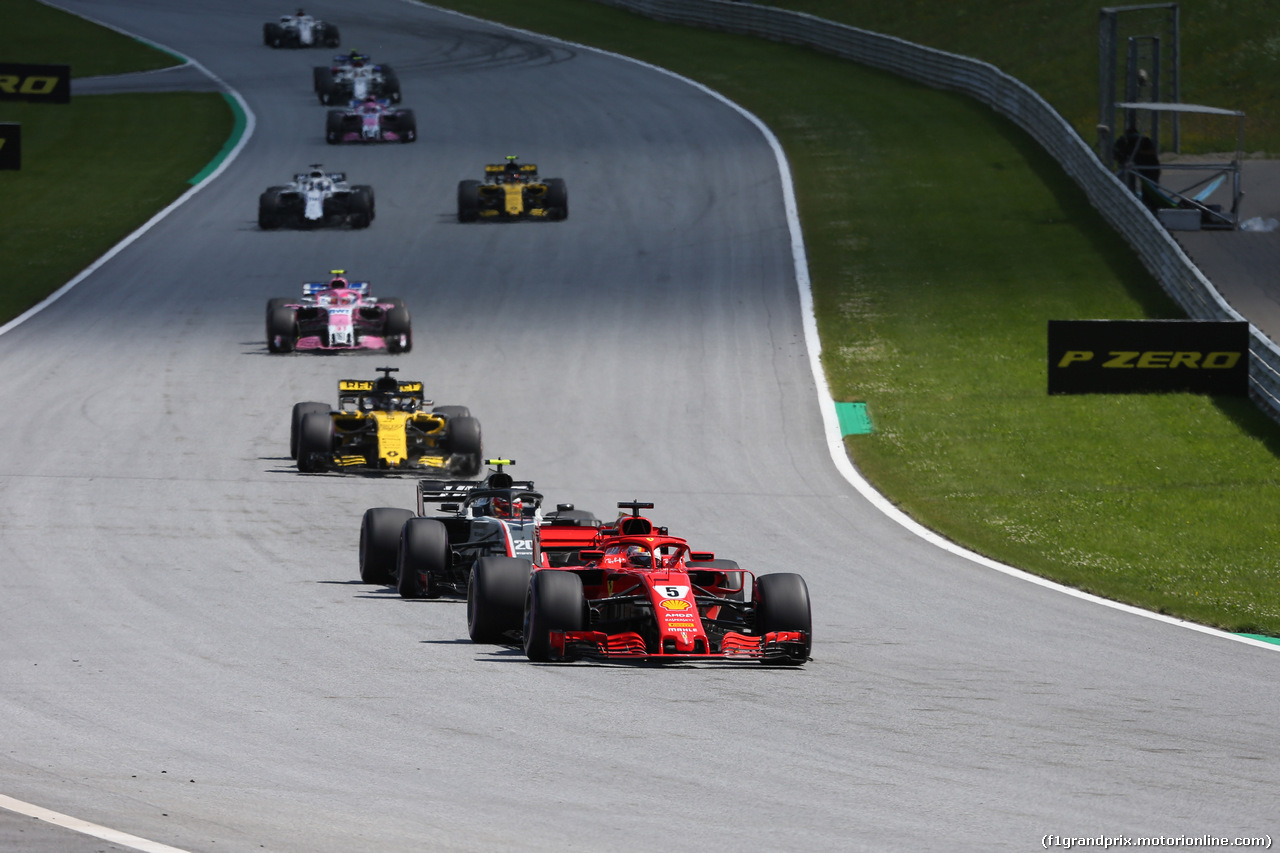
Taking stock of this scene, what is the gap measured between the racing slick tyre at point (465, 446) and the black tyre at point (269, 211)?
18912 mm

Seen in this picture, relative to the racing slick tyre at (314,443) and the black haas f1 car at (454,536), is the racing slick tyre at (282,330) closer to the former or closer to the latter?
the racing slick tyre at (314,443)

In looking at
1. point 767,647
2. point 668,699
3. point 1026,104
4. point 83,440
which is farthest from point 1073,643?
point 1026,104

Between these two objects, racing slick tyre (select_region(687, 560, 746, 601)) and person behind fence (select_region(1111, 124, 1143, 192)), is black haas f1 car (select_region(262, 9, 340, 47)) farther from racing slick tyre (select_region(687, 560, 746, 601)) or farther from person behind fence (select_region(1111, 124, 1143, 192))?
racing slick tyre (select_region(687, 560, 746, 601))

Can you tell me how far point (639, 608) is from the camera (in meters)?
13.6

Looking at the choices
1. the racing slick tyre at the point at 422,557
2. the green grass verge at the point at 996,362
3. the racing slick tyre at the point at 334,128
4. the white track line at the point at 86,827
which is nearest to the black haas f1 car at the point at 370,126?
the racing slick tyre at the point at 334,128

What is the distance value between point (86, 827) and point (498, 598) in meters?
5.84

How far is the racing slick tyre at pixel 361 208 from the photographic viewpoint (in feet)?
136

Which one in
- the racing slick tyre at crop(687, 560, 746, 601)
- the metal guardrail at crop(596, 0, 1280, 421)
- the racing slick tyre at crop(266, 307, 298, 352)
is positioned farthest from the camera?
the racing slick tyre at crop(266, 307, 298, 352)

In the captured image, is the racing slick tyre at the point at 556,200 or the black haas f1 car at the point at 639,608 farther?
the racing slick tyre at the point at 556,200

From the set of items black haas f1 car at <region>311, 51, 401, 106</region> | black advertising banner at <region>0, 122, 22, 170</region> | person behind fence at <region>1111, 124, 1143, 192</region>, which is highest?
black haas f1 car at <region>311, 51, 401, 106</region>

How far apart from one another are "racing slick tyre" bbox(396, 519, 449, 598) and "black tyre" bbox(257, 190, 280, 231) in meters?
26.4

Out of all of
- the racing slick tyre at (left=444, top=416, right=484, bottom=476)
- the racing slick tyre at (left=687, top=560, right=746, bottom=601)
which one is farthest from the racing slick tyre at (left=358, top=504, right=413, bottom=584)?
the racing slick tyre at (left=444, top=416, right=484, bottom=476)

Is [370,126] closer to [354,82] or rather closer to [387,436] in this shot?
[354,82]

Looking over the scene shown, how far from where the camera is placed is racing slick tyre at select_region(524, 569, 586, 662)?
12992 millimetres
